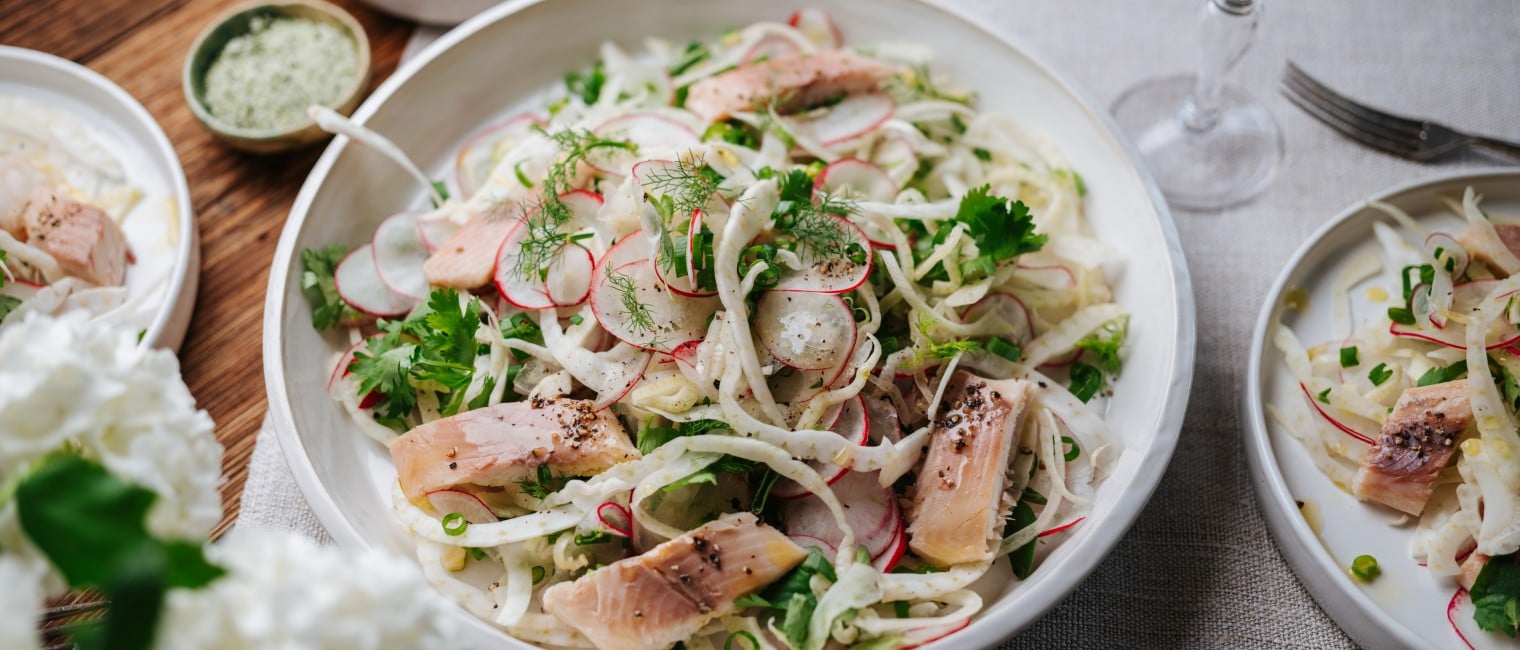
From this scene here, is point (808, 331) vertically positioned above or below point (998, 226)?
below

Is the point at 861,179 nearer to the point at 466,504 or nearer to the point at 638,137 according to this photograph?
the point at 638,137

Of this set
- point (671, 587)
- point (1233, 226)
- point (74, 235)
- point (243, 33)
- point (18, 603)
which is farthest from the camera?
point (243, 33)

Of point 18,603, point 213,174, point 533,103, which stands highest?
point 18,603

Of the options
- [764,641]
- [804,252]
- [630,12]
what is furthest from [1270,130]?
[764,641]

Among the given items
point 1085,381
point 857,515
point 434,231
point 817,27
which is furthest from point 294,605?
point 817,27

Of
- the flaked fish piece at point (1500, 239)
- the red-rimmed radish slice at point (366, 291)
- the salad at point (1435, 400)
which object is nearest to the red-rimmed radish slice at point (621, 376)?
the red-rimmed radish slice at point (366, 291)

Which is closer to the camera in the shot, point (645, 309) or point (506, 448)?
point (506, 448)

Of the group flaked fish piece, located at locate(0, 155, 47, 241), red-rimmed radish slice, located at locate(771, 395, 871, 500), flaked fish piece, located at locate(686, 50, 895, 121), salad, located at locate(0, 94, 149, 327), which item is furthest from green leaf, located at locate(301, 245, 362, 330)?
red-rimmed radish slice, located at locate(771, 395, 871, 500)
